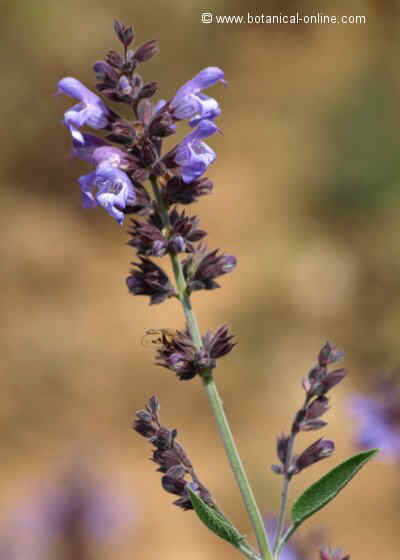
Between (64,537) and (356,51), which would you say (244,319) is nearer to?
(356,51)

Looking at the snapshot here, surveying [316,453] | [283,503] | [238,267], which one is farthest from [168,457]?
[238,267]

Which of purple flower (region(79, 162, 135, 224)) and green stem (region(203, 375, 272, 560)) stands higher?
purple flower (region(79, 162, 135, 224))

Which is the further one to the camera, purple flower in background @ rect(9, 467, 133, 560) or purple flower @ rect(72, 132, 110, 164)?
purple flower in background @ rect(9, 467, 133, 560)

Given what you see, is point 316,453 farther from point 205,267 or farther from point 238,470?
point 205,267

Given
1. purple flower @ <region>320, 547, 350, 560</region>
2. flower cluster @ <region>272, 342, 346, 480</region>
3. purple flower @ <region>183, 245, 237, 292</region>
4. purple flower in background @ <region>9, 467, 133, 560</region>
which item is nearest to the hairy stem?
flower cluster @ <region>272, 342, 346, 480</region>

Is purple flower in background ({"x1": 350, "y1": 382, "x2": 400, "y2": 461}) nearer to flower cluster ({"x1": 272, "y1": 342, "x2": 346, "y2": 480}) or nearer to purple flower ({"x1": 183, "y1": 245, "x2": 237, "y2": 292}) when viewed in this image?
flower cluster ({"x1": 272, "y1": 342, "x2": 346, "y2": 480})

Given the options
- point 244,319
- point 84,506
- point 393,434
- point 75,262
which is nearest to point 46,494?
point 84,506
